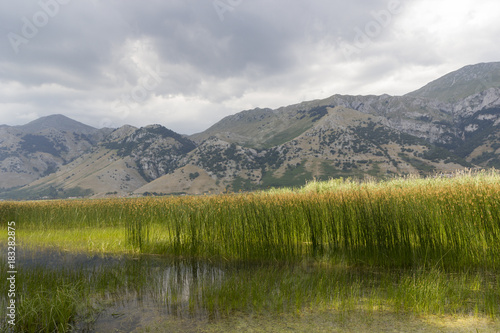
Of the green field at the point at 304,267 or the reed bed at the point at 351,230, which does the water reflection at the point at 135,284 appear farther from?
the reed bed at the point at 351,230

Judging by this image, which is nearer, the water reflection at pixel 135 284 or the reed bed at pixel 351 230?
the water reflection at pixel 135 284

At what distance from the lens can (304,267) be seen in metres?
6.36

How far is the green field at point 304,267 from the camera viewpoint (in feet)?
13.3

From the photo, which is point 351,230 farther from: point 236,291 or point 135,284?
point 135,284

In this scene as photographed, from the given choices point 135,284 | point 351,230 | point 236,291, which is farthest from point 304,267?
point 135,284

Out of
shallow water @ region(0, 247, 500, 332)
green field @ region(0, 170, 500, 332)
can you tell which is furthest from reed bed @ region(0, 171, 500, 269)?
shallow water @ region(0, 247, 500, 332)

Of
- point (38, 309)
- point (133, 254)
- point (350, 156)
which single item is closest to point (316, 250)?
point (133, 254)

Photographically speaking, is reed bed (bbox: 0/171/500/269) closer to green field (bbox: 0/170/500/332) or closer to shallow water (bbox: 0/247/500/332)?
green field (bbox: 0/170/500/332)

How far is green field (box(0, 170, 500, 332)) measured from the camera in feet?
13.3

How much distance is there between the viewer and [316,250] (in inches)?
301

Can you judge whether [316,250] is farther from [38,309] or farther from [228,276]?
[38,309]

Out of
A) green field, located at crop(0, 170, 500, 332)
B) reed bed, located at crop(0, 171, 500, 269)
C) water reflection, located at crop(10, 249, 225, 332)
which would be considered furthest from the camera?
reed bed, located at crop(0, 171, 500, 269)

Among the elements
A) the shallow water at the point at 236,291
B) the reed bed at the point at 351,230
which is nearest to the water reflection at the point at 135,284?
the shallow water at the point at 236,291

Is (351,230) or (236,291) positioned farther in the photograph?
(351,230)
